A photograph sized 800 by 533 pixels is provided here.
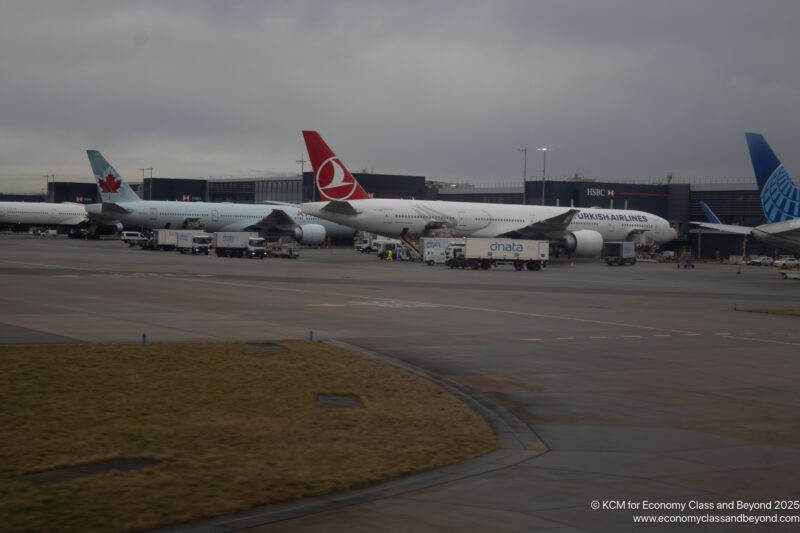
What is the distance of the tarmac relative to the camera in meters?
8.31

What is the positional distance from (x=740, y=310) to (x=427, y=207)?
38.5m

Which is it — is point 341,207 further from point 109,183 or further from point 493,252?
point 109,183

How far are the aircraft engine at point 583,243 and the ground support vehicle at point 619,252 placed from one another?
4841 mm

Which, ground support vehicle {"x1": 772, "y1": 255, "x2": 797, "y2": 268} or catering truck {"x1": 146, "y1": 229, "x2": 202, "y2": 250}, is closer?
ground support vehicle {"x1": 772, "y1": 255, "x2": 797, "y2": 268}

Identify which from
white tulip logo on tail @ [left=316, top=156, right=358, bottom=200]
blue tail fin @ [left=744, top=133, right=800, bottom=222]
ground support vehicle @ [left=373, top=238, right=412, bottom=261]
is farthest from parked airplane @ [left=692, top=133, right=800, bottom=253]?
ground support vehicle @ [left=373, top=238, right=412, bottom=261]

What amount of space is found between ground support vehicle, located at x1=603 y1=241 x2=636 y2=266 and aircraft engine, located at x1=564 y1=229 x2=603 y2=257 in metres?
4.84

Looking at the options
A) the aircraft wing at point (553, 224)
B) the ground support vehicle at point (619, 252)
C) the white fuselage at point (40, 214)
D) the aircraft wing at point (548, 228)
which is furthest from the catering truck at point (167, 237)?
Result: the white fuselage at point (40, 214)

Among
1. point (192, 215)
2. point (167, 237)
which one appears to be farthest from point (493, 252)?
point (192, 215)

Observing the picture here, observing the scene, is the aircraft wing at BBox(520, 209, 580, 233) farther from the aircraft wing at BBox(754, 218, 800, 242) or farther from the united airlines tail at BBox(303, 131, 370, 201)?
the aircraft wing at BBox(754, 218, 800, 242)

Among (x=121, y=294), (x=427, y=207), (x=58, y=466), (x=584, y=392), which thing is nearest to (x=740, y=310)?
(x=584, y=392)

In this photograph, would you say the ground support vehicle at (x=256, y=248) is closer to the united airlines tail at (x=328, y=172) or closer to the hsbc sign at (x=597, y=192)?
the united airlines tail at (x=328, y=172)

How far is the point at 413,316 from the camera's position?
28406 millimetres

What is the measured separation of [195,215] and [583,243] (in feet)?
136

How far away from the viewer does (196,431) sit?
11.1 meters
